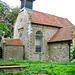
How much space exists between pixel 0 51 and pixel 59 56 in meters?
8.95

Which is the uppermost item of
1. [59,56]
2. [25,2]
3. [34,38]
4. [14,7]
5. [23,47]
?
[14,7]

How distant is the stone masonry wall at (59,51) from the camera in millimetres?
15677

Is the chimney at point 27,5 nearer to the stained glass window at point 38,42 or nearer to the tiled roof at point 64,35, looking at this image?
the stained glass window at point 38,42

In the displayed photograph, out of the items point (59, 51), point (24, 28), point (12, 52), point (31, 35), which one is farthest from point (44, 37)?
point (12, 52)

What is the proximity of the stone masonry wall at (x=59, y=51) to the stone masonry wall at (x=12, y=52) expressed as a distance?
186 inches

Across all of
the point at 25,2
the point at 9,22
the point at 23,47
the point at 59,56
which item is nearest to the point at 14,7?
the point at 9,22

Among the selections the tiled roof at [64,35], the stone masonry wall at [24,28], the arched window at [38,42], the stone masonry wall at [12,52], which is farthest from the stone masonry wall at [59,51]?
the stone masonry wall at [12,52]

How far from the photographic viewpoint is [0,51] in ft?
59.3

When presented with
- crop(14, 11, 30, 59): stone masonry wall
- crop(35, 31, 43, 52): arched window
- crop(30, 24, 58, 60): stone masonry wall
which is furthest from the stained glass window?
crop(14, 11, 30, 59): stone masonry wall

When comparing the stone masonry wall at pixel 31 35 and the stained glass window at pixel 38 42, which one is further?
the stained glass window at pixel 38 42

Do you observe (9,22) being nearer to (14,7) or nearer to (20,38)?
(14,7)

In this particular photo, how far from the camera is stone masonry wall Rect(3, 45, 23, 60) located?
54.0 feet

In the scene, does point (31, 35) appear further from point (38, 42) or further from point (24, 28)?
point (24, 28)

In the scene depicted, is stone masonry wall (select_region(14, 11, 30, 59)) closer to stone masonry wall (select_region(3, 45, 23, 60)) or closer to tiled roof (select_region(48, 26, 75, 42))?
stone masonry wall (select_region(3, 45, 23, 60))
